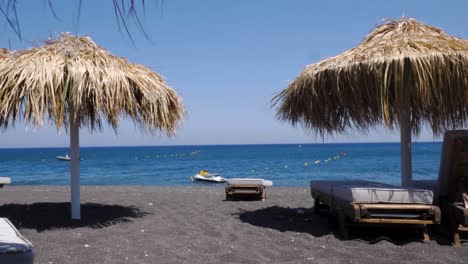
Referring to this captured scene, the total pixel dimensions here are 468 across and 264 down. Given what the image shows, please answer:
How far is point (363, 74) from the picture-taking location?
420 centimetres

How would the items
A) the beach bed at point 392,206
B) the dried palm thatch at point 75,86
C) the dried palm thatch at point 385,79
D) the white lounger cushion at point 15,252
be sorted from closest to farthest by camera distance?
the white lounger cushion at point 15,252 < the beach bed at point 392,206 < the dried palm thatch at point 385,79 < the dried palm thatch at point 75,86

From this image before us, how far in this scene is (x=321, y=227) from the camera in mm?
4738

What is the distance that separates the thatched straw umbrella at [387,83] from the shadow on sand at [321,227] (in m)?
0.76

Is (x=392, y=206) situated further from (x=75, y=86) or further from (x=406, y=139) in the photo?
(x=75, y=86)

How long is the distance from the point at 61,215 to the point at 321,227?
10.8 feet

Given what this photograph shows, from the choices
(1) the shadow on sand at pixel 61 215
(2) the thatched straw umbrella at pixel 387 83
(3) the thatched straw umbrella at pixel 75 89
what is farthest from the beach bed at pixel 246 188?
(3) the thatched straw umbrella at pixel 75 89

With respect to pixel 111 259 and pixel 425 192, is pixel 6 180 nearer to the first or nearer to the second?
pixel 111 259

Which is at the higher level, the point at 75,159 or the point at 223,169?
the point at 75,159

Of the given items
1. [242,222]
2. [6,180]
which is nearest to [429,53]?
[242,222]

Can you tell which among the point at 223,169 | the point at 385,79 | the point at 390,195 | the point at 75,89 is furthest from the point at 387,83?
the point at 223,169

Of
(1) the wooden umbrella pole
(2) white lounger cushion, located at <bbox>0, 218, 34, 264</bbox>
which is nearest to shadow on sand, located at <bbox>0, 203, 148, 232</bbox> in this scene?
(2) white lounger cushion, located at <bbox>0, 218, 34, 264</bbox>

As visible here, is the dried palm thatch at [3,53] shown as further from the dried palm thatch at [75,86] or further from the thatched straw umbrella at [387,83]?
the thatched straw umbrella at [387,83]

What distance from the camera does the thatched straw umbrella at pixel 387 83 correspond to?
4.02 m

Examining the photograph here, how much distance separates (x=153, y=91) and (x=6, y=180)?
5.07 metres
